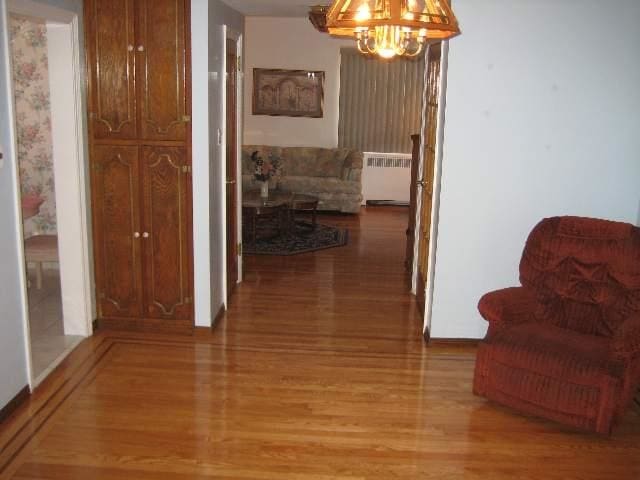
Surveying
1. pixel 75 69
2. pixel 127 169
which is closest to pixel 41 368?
pixel 127 169

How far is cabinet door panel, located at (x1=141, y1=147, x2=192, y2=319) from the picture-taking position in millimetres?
A: 4590

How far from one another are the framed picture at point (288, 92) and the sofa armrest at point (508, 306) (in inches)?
256

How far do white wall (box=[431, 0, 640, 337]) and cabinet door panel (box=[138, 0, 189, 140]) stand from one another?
6.10ft

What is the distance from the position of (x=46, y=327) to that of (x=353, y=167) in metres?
5.65

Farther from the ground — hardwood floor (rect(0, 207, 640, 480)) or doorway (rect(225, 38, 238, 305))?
doorway (rect(225, 38, 238, 305))

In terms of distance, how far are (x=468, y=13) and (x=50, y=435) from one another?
3.59 meters

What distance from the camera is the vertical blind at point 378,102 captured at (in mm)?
10023

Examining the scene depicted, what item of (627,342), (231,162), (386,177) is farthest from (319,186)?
(627,342)

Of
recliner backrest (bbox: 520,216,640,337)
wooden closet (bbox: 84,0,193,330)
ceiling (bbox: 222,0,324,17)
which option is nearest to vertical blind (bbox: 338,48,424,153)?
ceiling (bbox: 222,0,324,17)

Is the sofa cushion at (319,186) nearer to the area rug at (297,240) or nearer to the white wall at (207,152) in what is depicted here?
the area rug at (297,240)

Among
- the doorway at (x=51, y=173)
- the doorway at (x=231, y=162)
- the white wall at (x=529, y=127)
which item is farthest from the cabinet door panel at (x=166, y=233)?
the white wall at (x=529, y=127)

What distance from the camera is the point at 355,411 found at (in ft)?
12.4

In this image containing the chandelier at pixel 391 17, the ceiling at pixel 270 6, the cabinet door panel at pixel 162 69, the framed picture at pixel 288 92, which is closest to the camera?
the chandelier at pixel 391 17

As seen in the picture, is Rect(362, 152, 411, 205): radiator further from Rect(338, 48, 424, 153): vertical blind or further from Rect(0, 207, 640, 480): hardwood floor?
Rect(0, 207, 640, 480): hardwood floor
